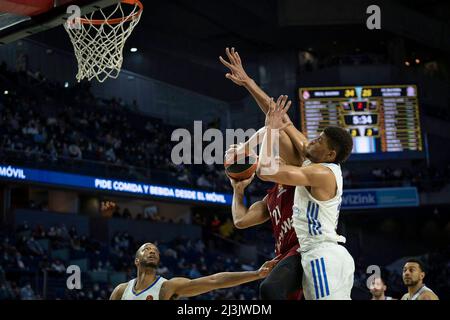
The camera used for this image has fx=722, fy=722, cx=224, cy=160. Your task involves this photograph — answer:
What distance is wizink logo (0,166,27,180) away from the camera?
17000 millimetres

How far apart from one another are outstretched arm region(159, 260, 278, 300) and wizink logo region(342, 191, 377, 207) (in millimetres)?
17877

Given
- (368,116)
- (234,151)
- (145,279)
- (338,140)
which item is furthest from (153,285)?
(368,116)

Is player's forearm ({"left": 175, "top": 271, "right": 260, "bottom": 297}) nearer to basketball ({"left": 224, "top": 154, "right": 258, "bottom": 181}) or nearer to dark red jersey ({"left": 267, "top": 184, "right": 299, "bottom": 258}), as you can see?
dark red jersey ({"left": 267, "top": 184, "right": 299, "bottom": 258})

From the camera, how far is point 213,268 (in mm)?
20391

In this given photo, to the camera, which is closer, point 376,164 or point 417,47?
point 376,164

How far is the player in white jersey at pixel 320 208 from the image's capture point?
4.37 meters

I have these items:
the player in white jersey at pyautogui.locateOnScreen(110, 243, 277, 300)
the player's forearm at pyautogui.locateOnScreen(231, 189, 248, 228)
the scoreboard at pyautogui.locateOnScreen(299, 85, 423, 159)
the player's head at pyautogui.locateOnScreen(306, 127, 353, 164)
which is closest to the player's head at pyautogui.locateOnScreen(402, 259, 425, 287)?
the player in white jersey at pyautogui.locateOnScreen(110, 243, 277, 300)

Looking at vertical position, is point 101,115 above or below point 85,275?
above

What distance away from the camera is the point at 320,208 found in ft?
14.7

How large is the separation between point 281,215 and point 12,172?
1357 cm
